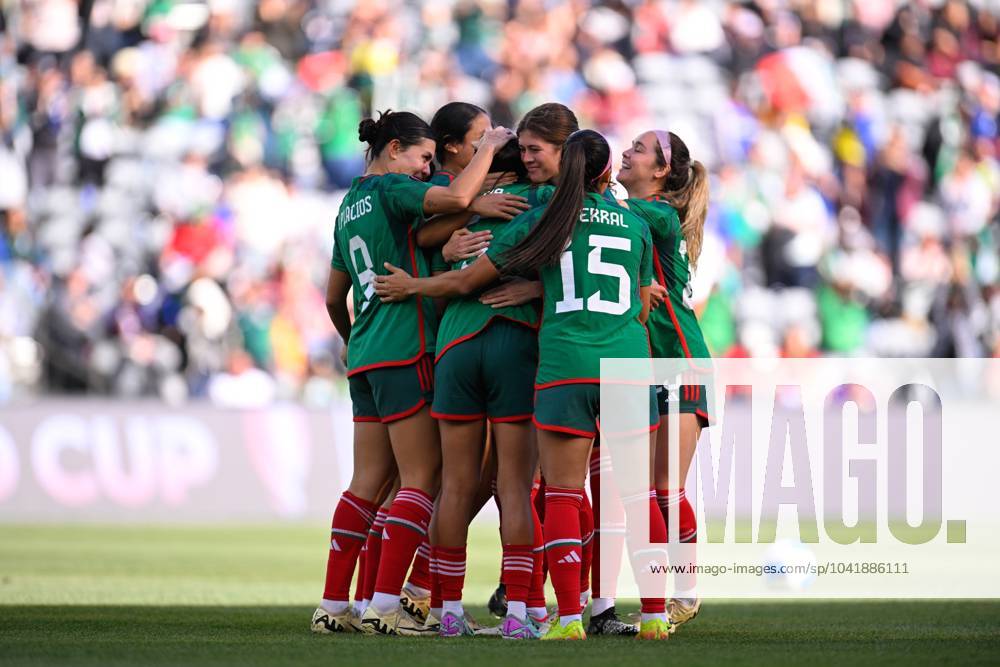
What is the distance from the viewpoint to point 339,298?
25.1 feet

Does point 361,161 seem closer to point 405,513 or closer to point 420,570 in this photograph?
point 420,570

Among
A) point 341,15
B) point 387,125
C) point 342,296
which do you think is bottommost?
point 342,296

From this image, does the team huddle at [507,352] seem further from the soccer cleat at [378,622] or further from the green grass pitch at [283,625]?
the green grass pitch at [283,625]

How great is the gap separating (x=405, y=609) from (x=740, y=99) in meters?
13.9

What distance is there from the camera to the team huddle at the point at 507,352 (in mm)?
6531

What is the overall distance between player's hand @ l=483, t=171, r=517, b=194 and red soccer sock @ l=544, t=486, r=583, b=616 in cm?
145

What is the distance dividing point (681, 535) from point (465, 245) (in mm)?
1846

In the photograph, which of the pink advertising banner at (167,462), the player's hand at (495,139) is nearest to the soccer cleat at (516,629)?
the player's hand at (495,139)

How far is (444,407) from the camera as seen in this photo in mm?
6762

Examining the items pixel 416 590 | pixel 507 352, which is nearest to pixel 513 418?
pixel 507 352

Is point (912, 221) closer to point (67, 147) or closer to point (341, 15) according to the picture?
point (341, 15)

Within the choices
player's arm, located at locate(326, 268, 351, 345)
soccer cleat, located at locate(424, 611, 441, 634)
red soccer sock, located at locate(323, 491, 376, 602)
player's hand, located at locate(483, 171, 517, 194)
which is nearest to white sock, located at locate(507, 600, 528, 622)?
soccer cleat, located at locate(424, 611, 441, 634)

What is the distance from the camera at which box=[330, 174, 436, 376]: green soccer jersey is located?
7.00m

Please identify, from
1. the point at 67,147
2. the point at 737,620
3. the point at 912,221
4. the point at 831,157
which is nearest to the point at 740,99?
the point at 831,157
